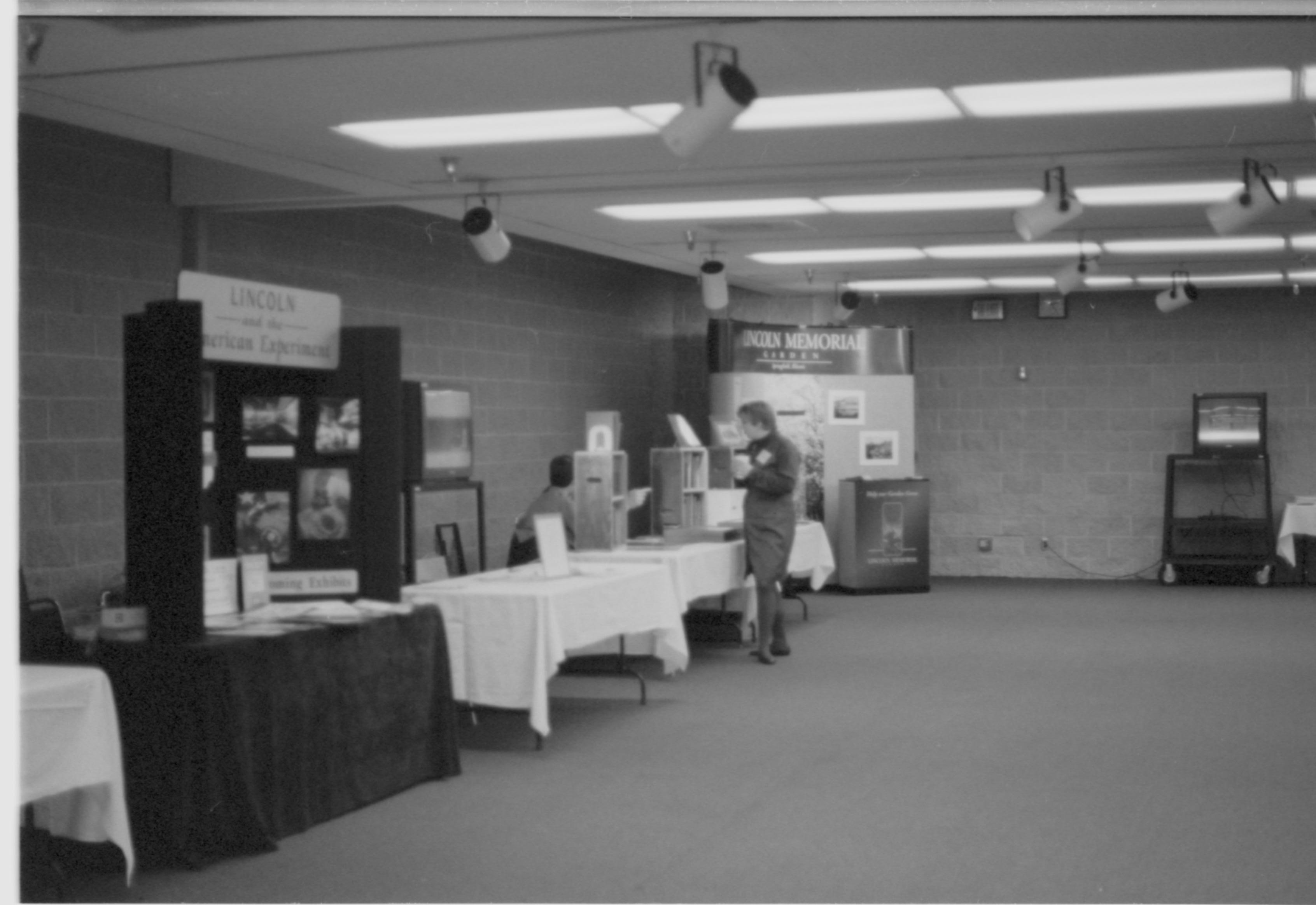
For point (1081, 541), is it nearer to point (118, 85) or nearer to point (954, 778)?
point (954, 778)

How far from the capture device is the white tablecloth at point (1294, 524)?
41.9ft

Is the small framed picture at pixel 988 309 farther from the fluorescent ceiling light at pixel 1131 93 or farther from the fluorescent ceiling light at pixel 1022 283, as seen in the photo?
the fluorescent ceiling light at pixel 1131 93

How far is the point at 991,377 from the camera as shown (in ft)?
46.8

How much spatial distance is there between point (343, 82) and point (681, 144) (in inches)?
52.5

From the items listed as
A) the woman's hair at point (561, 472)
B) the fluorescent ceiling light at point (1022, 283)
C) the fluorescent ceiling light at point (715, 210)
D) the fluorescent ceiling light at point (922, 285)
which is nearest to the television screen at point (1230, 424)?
the fluorescent ceiling light at point (1022, 283)

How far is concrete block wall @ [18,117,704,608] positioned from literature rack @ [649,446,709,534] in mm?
1050

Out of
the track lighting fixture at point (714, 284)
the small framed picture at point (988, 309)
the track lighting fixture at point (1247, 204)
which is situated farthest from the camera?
the small framed picture at point (988, 309)

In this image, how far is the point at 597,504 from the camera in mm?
8039

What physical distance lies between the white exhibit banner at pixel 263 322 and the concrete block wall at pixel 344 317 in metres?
1.47

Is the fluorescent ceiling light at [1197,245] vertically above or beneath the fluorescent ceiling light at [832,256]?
beneath

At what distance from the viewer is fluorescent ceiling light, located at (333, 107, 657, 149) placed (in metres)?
5.90

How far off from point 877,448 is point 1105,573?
8.71 ft

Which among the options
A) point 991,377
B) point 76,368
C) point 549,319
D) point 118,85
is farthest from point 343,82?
point 991,377

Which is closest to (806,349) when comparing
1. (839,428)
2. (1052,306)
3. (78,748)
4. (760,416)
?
(839,428)
